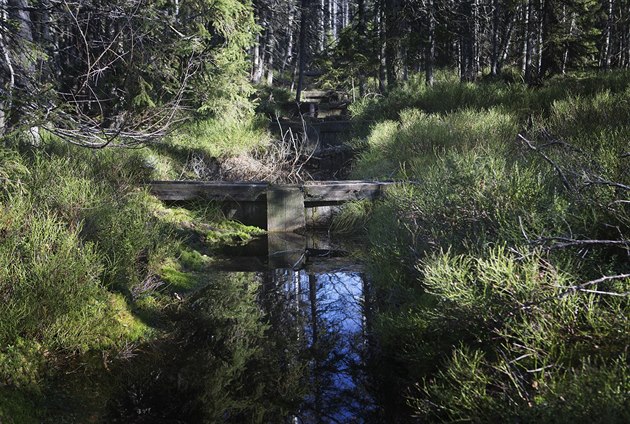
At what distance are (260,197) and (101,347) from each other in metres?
5.54

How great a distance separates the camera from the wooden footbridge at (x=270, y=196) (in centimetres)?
962

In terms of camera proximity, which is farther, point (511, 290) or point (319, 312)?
point (319, 312)

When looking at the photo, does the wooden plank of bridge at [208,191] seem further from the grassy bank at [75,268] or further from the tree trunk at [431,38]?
the tree trunk at [431,38]

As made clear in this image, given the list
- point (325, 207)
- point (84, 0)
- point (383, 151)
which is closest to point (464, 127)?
point (383, 151)

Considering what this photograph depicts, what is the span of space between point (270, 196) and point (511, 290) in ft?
22.4

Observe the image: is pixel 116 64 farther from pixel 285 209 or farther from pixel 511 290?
pixel 511 290

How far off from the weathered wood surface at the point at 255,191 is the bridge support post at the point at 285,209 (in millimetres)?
90

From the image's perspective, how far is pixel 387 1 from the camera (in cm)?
1956

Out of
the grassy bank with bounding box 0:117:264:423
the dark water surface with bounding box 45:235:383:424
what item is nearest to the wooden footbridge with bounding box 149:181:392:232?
the grassy bank with bounding box 0:117:264:423

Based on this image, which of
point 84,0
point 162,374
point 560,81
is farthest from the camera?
point 560,81

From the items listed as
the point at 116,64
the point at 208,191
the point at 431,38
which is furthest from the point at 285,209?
the point at 431,38

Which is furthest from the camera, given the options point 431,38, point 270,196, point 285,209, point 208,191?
Result: point 431,38

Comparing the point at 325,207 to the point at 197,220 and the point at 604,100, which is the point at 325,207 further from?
the point at 604,100

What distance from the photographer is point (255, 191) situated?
32.6ft
